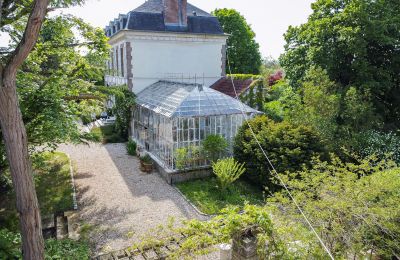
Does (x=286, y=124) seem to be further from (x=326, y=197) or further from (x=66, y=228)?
(x=66, y=228)

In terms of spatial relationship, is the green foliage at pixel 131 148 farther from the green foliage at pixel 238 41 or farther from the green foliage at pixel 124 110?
the green foliage at pixel 238 41

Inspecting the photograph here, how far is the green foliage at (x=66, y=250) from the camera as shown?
20.9ft

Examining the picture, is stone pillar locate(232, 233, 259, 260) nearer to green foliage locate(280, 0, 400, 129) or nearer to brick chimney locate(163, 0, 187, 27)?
green foliage locate(280, 0, 400, 129)

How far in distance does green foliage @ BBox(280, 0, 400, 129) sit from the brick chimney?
23.5 feet

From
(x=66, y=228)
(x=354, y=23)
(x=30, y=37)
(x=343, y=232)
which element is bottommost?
(x=66, y=228)

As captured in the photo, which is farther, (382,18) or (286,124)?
(382,18)

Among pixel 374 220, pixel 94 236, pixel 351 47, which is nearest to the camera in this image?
pixel 374 220

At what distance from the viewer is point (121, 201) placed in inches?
410

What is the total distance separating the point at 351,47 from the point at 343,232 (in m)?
11.8

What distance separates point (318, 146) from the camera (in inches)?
416

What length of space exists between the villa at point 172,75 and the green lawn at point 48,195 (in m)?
3.77

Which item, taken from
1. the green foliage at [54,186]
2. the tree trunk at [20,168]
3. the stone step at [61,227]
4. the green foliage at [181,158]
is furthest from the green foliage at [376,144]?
the tree trunk at [20,168]

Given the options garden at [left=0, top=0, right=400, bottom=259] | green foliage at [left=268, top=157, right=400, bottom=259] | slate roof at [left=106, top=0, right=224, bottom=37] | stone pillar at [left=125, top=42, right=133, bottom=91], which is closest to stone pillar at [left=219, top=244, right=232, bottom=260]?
garden at [left=0, top=0, right=400, bottom=259]

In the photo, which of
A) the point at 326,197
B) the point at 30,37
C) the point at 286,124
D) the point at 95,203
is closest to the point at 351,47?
the point at 286,124
